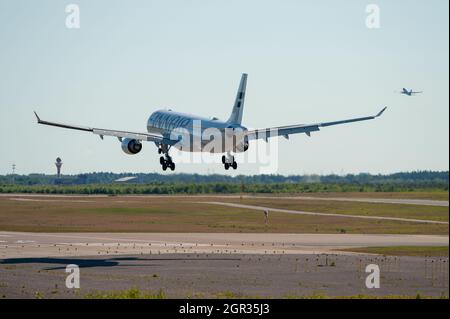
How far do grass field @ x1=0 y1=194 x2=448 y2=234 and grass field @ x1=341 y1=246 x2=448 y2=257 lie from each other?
20890mm

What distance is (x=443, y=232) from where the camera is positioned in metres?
116

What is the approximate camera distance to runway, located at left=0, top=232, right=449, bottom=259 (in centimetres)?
9194

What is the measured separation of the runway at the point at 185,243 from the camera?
91.9 m

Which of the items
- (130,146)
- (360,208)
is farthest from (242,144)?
(360,208)

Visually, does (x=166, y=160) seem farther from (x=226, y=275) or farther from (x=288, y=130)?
(x=226, y=275)

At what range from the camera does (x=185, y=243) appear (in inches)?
4026

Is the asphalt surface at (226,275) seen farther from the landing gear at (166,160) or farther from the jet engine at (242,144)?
the landing gear at (166,160)

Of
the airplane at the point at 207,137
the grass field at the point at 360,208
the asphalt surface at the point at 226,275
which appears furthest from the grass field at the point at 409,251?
the grass field at the point at 360,208

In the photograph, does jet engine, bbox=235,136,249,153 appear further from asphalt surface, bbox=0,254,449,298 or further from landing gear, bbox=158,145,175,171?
asphalt surface, bbox=0,254,449,298

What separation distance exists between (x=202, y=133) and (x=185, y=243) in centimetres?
1187

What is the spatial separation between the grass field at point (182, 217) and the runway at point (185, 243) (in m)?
7.93
